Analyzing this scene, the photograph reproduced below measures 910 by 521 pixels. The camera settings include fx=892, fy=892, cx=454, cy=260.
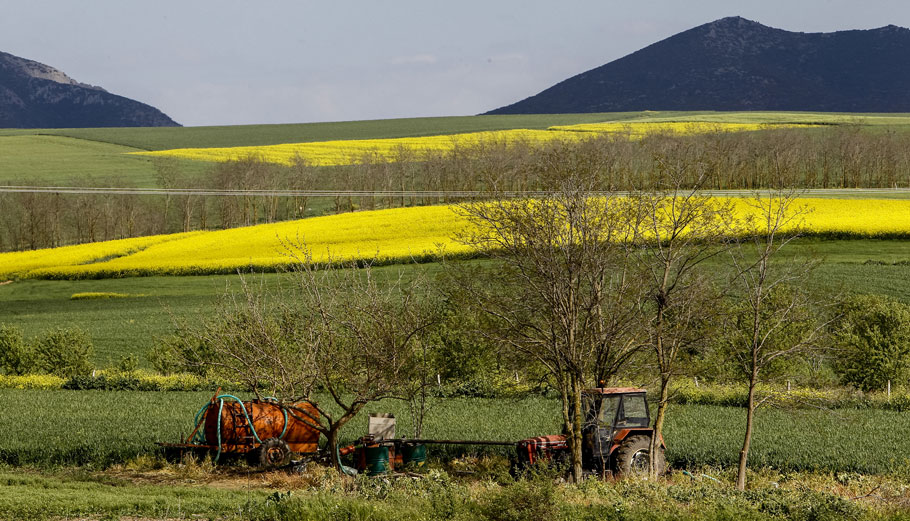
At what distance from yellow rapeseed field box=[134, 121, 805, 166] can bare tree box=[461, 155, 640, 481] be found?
104 metres

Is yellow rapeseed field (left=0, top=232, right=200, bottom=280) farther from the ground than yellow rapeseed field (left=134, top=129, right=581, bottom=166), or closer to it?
closer to it

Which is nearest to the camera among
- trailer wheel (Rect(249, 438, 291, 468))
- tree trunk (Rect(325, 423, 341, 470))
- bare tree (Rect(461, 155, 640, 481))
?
bare tree (Rect(461, 155, 640, 481))

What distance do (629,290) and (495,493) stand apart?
7.39m

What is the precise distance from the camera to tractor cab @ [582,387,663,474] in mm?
18891

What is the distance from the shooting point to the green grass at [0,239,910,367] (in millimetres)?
47250

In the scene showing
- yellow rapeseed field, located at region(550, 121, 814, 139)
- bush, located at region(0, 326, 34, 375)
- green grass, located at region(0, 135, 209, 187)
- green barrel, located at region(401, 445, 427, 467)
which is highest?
yellow rapeseed field, located at region(550, 121, 814, 139)

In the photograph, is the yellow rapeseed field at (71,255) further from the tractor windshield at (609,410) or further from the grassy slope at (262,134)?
the grassy slope at (262,134)

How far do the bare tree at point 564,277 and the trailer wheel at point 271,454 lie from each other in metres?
6.02

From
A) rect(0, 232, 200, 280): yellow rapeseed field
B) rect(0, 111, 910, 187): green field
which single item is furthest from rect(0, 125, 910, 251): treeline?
rect(0, 232, 200, 280): yellow rapeseed field

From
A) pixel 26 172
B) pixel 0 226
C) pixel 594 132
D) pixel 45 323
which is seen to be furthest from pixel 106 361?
pixel 594 132

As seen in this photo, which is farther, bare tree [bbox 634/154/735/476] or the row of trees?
bare tree [bbox 634/154/735/476]

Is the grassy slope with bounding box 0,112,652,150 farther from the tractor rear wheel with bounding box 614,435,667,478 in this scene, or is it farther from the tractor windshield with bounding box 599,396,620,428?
the tractor rear wheel with bounding box 614,435,667,478

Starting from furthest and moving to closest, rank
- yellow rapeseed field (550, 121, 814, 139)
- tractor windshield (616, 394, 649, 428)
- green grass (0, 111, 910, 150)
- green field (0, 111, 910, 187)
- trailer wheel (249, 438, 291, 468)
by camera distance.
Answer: green grass (0, 111, 910, 150)
yellow rapeseed field (550, 121, 814, 139)
green field (0, 111, 910, 187)
trailer wheel (249, 438, 291, 468)
tractor windshield (616, 394, 649, 428)

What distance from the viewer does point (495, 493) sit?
48.6ft
